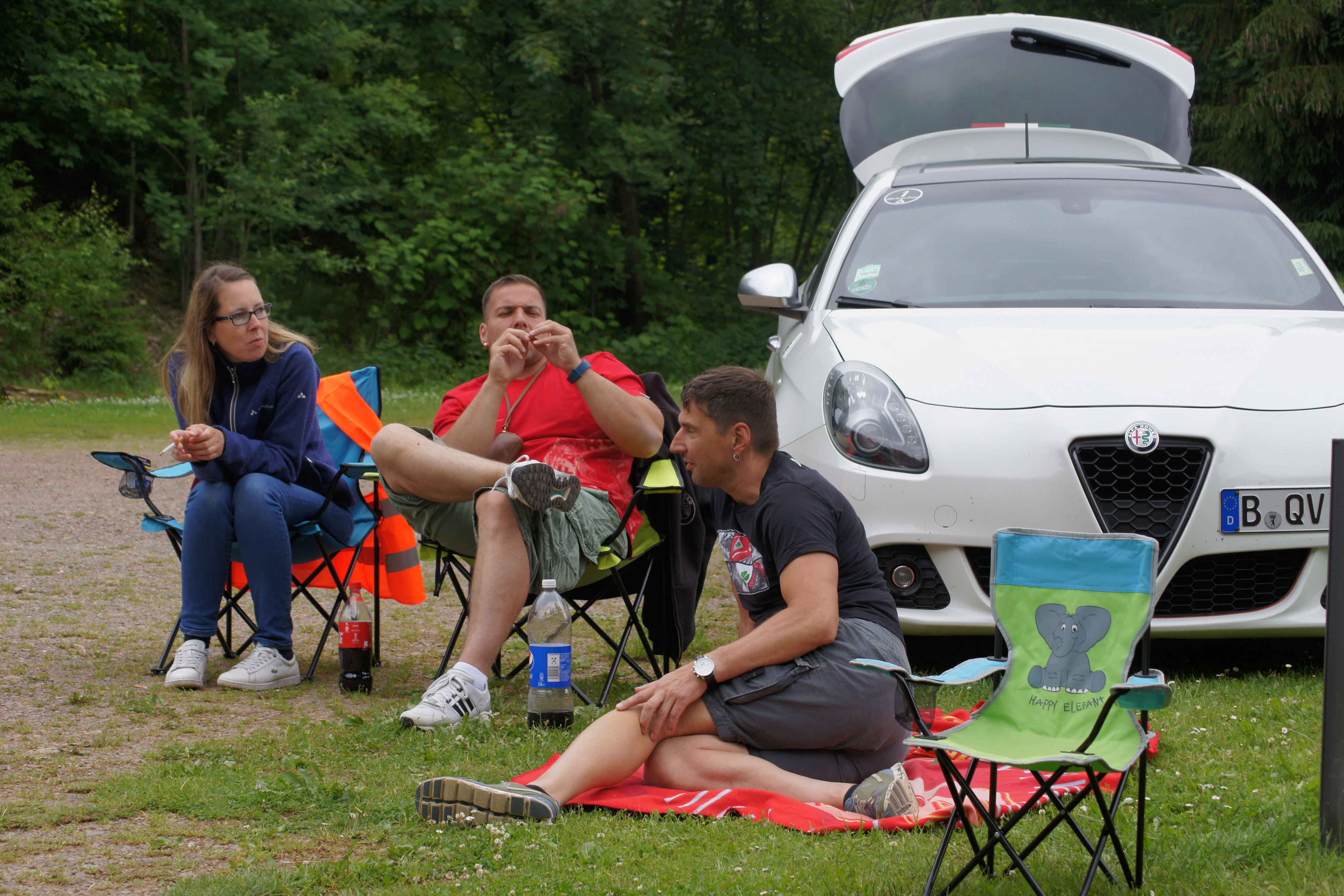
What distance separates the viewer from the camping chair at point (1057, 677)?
239 centimetres

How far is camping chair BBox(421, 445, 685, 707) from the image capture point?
421cm

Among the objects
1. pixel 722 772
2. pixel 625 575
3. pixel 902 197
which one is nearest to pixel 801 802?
pixel 722 772

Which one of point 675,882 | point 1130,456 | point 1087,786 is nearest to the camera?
point 1087,786

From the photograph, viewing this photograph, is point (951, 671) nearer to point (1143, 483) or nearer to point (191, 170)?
point (1143, 483)

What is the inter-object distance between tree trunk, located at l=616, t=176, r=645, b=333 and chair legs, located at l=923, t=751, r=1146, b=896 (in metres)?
21.2

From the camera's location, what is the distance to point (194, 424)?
4.55 metres

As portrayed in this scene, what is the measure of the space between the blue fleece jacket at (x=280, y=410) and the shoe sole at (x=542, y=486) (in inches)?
45.4

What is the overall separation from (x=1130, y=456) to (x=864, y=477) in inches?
31.8

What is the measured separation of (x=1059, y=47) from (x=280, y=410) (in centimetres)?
423

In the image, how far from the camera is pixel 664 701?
3100mm

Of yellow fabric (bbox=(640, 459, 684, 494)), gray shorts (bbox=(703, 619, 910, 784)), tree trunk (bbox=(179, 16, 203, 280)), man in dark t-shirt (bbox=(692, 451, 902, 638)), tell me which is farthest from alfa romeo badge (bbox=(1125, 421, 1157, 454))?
tree trunk (bbox=(179, 16, 203, 280))

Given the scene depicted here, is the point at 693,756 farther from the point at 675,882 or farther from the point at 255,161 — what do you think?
the point at 255,161

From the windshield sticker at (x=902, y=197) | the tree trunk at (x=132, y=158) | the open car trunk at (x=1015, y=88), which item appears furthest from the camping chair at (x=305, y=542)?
the tree trunk at (x=132, y=158)

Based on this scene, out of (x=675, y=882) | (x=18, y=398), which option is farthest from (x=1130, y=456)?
(x=18, y=398)
